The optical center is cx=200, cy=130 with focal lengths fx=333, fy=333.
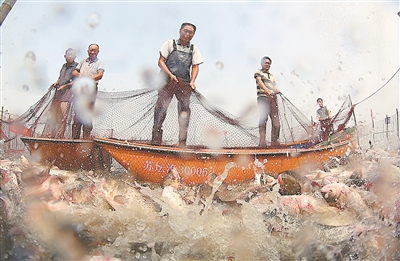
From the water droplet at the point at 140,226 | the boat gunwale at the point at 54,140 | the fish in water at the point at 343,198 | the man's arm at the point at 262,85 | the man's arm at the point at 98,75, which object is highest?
the man's arm at the point at 98,75

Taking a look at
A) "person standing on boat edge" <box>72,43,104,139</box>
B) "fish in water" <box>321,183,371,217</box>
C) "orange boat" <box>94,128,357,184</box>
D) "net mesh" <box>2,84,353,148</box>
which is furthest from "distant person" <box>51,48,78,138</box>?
"fish in water" <box>321,183,371,217</box>

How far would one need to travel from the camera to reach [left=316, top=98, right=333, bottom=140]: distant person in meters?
7.82

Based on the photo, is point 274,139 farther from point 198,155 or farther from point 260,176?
point 198,155

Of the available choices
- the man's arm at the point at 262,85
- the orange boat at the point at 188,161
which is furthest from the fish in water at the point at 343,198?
the man's arm at the point at 262,85

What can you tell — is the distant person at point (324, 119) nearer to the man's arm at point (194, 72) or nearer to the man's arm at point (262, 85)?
the man's arm at point (262, 85)

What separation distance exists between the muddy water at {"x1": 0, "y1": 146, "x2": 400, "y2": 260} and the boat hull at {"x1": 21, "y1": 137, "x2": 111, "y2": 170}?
2.11 feet

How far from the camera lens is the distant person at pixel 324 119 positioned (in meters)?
7.82

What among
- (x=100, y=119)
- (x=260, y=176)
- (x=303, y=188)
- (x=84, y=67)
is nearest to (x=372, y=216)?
(x=303, y=188)

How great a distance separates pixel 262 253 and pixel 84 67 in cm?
425

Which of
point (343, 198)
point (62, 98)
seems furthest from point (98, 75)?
point (343, 198)

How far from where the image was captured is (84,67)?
569 cm

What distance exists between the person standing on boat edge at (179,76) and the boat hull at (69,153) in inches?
35.0

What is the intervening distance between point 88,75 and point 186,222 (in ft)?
10.8

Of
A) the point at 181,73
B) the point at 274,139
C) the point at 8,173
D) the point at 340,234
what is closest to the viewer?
the point at 340,234
